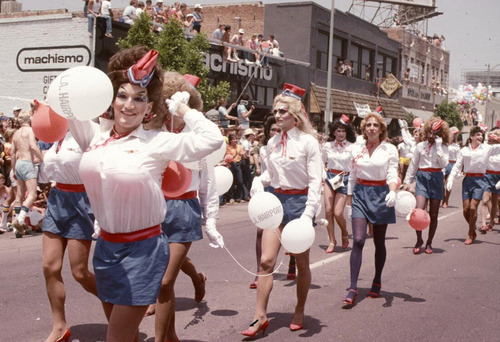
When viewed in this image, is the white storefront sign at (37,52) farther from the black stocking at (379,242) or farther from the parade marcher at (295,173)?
the parade marcher at (295,173)

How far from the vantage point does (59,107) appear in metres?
3.72

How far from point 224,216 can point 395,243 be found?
438 centimetres

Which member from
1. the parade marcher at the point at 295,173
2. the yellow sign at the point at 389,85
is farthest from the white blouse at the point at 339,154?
the yellow sign at the point at 389,85

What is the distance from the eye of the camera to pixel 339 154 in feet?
35.0

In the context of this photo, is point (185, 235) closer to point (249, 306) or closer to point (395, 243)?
point (249, 306)

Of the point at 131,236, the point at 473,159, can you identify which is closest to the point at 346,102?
the point at 473,159

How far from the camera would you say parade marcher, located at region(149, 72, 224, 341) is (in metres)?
4.49

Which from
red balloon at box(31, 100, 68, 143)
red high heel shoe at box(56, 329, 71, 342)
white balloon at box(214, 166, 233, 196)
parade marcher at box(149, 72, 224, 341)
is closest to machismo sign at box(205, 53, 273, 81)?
white balloon at box(214, 166, 233, 196)

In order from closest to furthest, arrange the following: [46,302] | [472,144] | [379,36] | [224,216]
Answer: [46,302] → [472,144] → [224,216] → [379,36]

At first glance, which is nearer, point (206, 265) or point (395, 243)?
point (206, 265)

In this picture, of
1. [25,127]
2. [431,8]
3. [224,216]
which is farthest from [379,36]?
[25,127]

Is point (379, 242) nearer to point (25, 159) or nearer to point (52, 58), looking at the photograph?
point (25, 159)

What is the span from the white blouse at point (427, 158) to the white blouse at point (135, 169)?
7.32 metres

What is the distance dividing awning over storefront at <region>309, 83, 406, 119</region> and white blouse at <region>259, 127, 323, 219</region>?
86.1 ft
